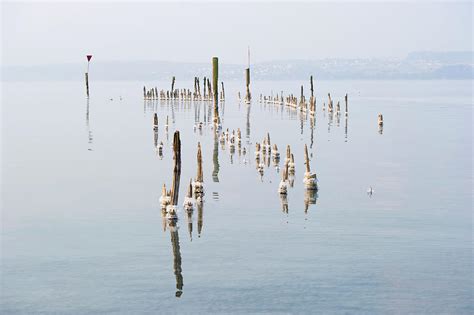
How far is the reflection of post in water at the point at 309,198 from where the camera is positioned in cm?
3303

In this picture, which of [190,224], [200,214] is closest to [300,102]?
[200,214]

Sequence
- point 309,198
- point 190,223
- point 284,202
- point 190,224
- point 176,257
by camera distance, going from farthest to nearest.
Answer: point 309,198 < point 284,202 < point 190,223 < point 190,224 < point 176,257

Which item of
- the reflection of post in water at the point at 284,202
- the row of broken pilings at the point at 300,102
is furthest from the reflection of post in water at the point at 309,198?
the row of broken pilings at the point at 300,102

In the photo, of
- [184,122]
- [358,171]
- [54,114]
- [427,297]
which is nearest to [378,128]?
[184,122]

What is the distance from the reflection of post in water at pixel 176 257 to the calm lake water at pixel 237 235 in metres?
0.09

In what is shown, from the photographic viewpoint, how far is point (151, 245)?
26.1 m

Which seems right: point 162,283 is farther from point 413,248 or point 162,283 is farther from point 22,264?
point 413,248

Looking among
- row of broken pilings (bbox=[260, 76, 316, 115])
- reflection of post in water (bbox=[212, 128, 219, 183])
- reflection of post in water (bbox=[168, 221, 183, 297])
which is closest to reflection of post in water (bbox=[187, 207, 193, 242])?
reflection of post in water (bbox=[168, 221, 183, 297])

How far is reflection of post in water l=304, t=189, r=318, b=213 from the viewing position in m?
33.0

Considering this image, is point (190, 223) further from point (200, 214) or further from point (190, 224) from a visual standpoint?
point (200, 214)

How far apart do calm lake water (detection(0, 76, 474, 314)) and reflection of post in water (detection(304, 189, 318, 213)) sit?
0.63 ft

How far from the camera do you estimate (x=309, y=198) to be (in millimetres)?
34438

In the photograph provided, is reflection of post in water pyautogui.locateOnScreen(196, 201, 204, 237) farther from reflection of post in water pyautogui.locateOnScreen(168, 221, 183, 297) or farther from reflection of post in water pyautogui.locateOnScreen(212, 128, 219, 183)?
reflection of post in water pyautogui.locateOnScreen(212, 128, 219, 183)

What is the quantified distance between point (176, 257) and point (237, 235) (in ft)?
11.6
